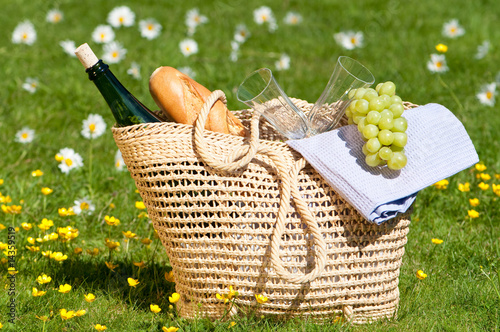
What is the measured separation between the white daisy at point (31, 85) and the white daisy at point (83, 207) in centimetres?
130

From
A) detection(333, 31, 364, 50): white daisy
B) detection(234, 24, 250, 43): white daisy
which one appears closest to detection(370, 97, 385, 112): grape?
detection(234, 24, 250, 43): white daisy

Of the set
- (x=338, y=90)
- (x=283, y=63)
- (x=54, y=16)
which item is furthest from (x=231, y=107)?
(x=54, y=16)

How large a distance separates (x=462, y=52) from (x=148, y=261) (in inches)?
131

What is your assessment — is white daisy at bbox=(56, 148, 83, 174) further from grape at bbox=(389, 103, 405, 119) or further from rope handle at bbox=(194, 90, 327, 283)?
grape at bbox=(389, 103, 405, 119)

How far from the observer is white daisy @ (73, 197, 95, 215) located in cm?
267

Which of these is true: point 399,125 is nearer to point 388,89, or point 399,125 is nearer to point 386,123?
point 386,123

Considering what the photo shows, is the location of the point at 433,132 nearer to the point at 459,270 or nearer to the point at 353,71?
the point at 353,71

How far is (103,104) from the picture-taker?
13.2ft

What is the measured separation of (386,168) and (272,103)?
1.47ft

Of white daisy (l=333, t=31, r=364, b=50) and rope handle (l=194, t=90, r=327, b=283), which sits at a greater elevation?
rope handle (l=194, t=90, r=327, b=283)

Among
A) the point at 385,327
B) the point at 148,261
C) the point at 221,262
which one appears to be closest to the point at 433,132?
the point at 385,327

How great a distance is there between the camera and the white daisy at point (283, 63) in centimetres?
438

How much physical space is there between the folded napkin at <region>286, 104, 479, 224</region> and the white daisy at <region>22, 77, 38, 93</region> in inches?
98.9

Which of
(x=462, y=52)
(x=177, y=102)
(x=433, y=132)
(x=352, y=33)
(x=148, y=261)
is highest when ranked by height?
(x=177, y=102)
